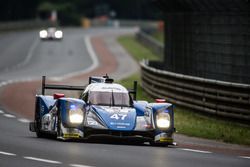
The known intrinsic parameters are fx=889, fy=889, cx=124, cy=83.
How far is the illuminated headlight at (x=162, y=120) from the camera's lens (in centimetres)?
1773

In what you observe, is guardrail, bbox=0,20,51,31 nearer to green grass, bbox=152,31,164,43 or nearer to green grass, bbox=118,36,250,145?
green grass, bbox=152,31,164,43

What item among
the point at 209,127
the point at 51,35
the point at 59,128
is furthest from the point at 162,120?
the point at 51,35

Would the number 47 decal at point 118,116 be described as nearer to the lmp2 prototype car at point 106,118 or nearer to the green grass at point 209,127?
the lmp2 prototype car at point 106,118

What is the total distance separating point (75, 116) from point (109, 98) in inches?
50.1

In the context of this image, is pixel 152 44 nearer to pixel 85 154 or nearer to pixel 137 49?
pixel 137 49

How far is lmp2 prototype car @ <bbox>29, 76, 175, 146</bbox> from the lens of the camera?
674 inches

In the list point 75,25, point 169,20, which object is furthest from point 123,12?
point 169,20

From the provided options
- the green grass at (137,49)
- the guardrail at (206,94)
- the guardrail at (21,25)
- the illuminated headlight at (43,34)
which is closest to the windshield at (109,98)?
the guardrail at (206,94)

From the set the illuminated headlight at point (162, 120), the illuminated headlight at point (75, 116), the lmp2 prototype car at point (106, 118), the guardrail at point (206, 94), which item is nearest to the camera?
the lmp2 prototype car at point (106, 118)

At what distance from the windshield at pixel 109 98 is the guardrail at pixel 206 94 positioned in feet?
14.4

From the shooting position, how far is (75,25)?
150 meters

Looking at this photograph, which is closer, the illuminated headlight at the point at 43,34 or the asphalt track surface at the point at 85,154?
the asphalt track surface at the point at 85,154

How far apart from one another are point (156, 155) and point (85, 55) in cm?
6066

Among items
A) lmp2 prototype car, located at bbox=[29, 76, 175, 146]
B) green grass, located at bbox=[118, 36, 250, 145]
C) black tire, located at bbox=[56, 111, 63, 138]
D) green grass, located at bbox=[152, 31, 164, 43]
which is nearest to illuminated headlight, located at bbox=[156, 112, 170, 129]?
lmp2 prototype car, located at bbox=[29, 76, 175, 146]
